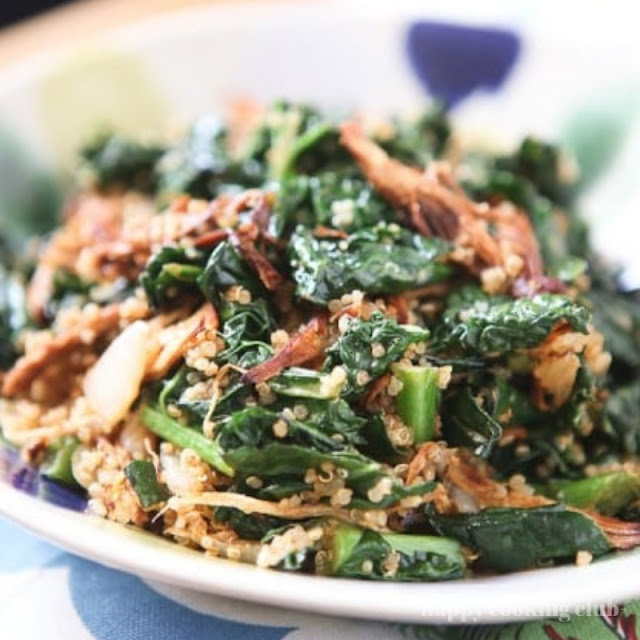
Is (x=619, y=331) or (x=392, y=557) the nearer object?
(x=392, y=557)

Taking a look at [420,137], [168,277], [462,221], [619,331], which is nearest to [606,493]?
[619,331]

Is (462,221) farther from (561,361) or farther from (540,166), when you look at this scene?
(540,166)

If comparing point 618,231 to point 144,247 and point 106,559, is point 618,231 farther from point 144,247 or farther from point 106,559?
point 106,559

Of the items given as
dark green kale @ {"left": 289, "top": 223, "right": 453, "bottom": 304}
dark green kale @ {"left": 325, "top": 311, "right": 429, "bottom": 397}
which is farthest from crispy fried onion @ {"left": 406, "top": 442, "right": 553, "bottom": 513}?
dark green kale @ {"left": 289, "top": 223, "right": 453, "bottom": 304}

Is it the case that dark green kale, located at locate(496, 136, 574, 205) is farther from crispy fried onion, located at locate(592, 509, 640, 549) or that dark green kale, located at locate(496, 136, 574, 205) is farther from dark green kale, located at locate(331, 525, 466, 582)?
dark green kale, located at locate(331, 525, 466, 582)

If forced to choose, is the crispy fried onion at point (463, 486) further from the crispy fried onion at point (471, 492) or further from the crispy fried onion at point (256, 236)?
the crispy fried onion at point (256, 236)

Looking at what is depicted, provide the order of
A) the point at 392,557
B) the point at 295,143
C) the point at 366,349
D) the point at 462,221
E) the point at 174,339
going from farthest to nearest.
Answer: the point at 295,143 < the point at 462,221 < the point at 174,339 < the point at 366,349 < the point at 392,557

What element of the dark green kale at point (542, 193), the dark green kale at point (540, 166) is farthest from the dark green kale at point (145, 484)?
the dark green kale at point (540, 166)

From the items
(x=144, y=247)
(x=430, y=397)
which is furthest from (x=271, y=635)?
(x=144, y=247)
